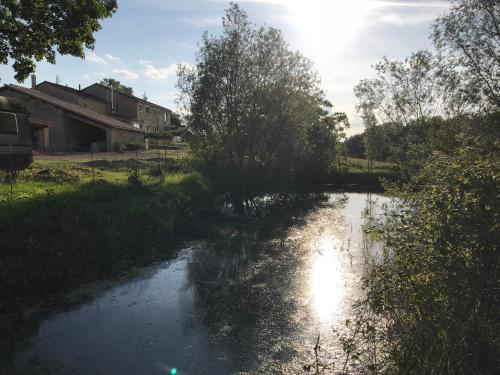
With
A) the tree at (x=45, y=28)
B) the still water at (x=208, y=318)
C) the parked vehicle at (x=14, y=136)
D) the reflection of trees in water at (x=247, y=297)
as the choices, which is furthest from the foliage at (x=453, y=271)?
the parked vehicle at (x=14, y=136)

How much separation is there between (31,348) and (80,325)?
4.43ft

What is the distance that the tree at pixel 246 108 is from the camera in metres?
31.7

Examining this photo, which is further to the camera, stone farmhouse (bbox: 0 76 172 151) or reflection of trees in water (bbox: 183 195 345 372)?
stone farmhouse (bbox: 0 76 172 151)

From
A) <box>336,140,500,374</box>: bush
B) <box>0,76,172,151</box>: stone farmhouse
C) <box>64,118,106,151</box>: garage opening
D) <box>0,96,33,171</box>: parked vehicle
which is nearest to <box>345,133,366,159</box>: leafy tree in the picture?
<box>0,76,172,151</box>: stone farmhouse

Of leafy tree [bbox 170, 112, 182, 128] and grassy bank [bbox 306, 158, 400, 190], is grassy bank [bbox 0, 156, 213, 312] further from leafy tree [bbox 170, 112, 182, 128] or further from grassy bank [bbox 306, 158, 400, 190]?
grassy bank [bbox 306, 158, 400, 190]

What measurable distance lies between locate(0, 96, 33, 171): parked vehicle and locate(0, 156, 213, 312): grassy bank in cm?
107

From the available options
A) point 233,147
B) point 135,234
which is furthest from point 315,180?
point 135,234

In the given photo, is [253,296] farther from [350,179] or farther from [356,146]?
[356,146]

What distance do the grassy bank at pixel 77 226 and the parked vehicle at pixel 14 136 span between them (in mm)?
1067

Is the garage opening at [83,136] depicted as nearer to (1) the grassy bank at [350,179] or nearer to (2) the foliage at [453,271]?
(1) the grassy bank at [350,179]

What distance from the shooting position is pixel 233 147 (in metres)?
32.8

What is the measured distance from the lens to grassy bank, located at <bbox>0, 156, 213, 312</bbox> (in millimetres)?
12172

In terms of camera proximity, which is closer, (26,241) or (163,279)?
(26,241)

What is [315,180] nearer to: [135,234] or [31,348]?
[135,234]
